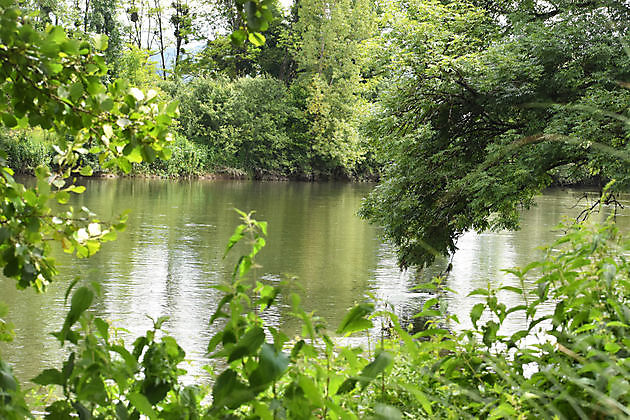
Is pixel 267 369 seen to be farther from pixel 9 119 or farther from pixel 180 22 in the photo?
pixel 180 22

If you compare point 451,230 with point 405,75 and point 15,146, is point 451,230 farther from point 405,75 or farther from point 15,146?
point 15,146

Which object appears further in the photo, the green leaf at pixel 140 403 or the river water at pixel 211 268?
the river water at pixel 211 268

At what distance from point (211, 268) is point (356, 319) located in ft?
33.2

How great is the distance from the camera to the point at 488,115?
930 centimetres

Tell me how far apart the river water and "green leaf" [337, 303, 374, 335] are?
4.24ft

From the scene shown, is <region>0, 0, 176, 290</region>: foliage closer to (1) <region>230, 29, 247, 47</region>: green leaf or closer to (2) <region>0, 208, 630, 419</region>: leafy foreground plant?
(1) <region>230, 29, 247, 47</region>: green leaf

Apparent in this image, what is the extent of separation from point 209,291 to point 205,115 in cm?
2714

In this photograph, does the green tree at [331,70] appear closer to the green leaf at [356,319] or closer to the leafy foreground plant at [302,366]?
the leafy foreground plant at [302,366]

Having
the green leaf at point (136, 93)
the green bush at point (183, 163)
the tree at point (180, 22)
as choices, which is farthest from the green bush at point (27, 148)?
the green leaf at point (136, 93)

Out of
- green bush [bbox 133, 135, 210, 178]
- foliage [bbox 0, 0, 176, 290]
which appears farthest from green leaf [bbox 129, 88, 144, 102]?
green bush [bbox 133, 135, 210, 178]

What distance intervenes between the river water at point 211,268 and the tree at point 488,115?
3.85 feet

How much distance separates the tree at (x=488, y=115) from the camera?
8.22 m

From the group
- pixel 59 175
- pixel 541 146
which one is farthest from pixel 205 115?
pixel 59 175

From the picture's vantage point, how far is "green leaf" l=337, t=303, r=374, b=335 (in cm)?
142
